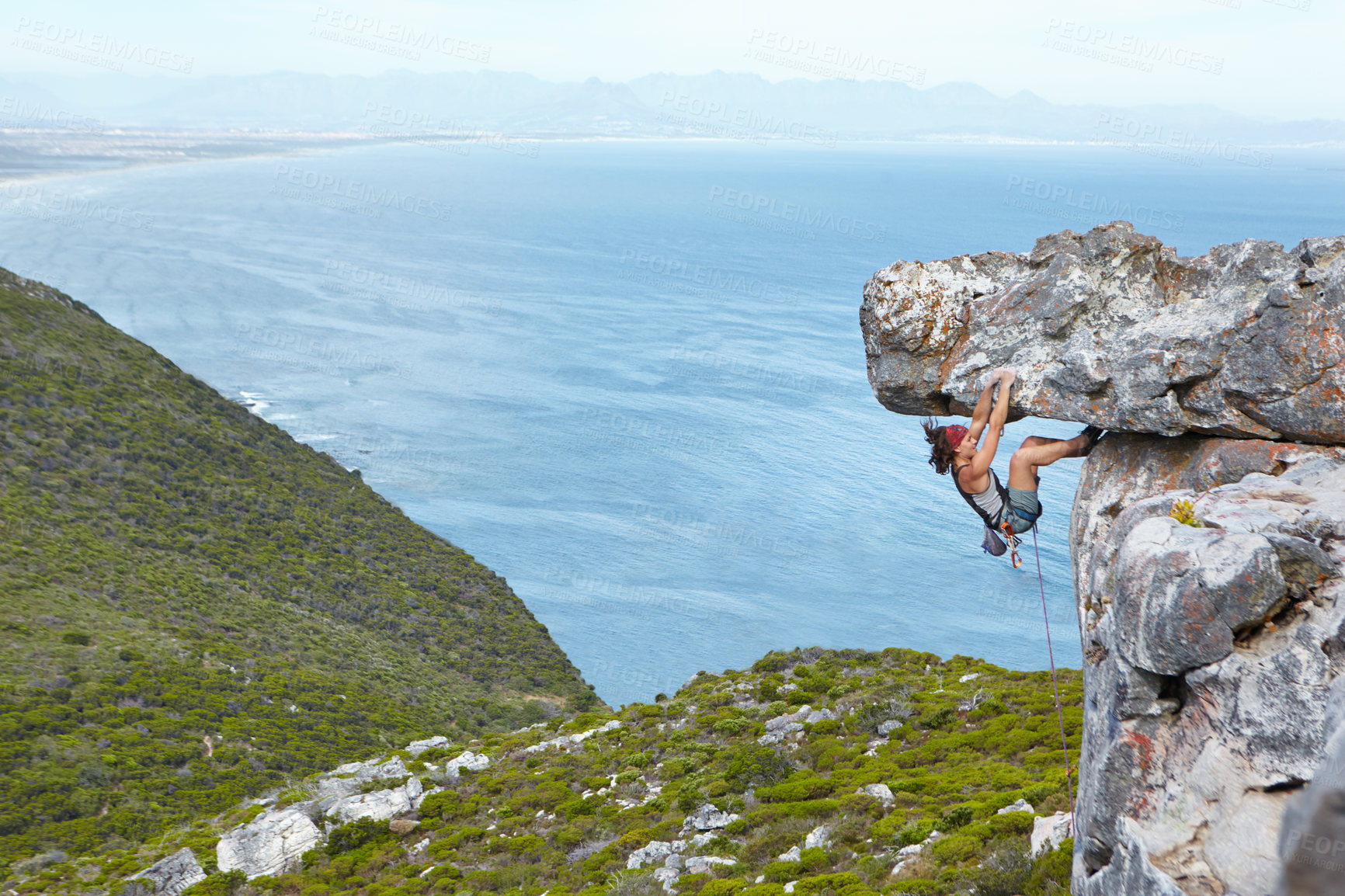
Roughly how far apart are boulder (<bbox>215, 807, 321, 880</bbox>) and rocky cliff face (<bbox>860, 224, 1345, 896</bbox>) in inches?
864

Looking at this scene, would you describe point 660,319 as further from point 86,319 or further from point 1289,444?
point 1289,444

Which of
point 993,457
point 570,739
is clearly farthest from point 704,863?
point 570,739

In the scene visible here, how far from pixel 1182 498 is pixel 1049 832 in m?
5.78

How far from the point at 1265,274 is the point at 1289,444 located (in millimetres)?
2083

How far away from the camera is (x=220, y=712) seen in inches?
1603

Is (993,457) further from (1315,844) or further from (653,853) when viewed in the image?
(653,853)

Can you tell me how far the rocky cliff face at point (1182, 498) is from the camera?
7004 millimetres

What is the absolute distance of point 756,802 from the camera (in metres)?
21.0

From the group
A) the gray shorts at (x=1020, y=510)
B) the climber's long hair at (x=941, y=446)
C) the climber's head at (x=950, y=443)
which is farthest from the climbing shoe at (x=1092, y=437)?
the climber's long hair at (x=941, y=446)

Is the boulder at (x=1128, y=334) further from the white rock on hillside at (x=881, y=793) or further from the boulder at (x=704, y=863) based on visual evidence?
the boulder at (x=704, y=863)

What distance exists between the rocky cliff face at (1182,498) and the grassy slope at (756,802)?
3664 mm

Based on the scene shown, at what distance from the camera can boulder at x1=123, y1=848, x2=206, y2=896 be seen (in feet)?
79.4

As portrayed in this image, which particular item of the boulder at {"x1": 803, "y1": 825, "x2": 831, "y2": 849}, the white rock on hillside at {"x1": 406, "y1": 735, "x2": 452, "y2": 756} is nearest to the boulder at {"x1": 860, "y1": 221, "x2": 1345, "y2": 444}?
the boulder at {"x1": 803, "y1": 825, "x2": 831, "y2": 849}

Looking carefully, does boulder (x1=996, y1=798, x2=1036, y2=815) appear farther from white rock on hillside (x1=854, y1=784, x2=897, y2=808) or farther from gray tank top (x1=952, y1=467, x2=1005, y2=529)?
gray tank top (x1=952, y1=467, x2=1005, y2=529)
